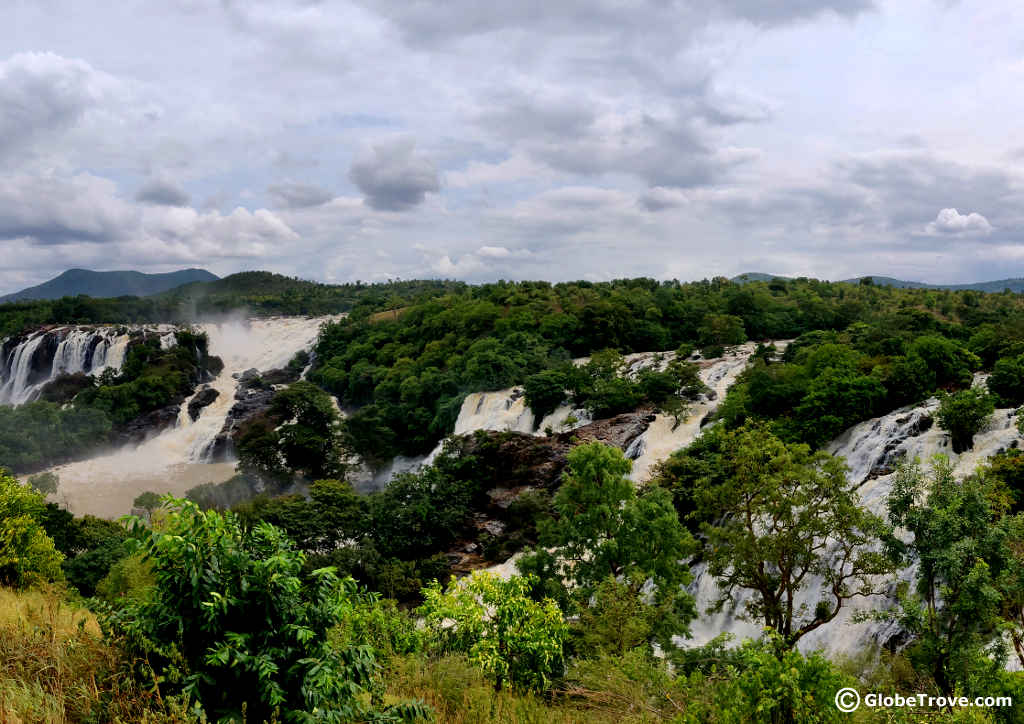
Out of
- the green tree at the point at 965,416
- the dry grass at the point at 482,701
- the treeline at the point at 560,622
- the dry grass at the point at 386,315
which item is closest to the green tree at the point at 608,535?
the treeline at the point at 560,622

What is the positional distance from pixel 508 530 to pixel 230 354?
55.5 m

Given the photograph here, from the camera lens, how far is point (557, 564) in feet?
47.9

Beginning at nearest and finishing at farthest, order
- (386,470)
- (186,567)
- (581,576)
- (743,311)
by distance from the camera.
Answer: (186,567) < (581,576) < (386,470) < (743,311)

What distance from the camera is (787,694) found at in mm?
4883

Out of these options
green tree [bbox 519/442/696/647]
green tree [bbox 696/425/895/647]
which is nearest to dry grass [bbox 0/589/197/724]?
green tree [bbox 519/442/696/647]

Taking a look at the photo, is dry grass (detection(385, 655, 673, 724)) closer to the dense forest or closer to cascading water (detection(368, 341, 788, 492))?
the dense forest

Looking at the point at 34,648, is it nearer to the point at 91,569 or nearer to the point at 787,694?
the point at 787,694

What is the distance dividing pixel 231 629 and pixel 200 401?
53.1 metres

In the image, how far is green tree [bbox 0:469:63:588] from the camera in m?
12.2

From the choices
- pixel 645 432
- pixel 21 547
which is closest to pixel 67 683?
pixel 21 547

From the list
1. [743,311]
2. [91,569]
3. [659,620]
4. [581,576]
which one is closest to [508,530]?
[581,576]

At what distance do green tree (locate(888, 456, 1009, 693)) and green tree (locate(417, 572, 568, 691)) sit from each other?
5.29 metres

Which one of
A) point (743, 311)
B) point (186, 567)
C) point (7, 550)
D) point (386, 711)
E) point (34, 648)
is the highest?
point (743, 311)

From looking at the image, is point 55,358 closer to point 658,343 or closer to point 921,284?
point 658,343
